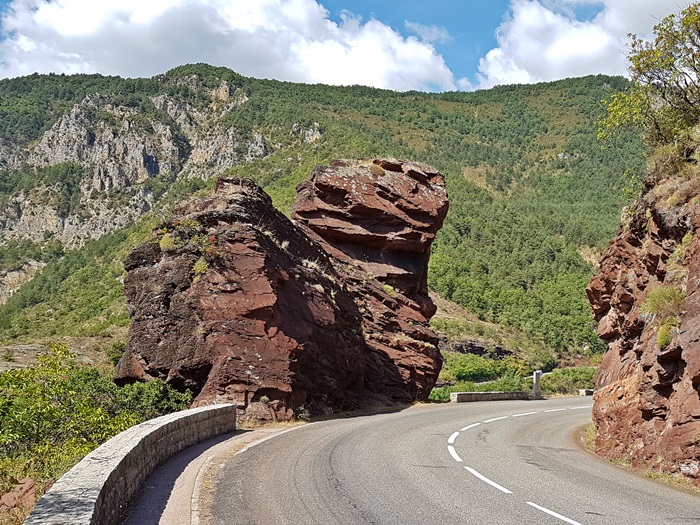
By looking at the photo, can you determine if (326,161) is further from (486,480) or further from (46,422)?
(486,480)

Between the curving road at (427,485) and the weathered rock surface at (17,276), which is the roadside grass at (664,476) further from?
the weathered rock surface at (17,276)

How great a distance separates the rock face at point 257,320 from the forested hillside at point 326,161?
2983 centimetres

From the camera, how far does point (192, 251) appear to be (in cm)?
2041

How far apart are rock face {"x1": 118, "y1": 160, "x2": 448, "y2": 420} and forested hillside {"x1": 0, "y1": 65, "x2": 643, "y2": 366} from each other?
29830 mm

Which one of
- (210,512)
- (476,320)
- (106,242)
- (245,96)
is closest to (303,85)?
(245,96)

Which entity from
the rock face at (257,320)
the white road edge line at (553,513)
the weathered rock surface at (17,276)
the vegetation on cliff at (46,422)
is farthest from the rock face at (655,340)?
the weathered rock surface at (17,276)

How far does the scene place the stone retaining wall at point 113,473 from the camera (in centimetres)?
521

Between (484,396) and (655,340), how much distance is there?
24216mm

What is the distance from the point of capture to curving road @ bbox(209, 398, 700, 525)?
7535mm

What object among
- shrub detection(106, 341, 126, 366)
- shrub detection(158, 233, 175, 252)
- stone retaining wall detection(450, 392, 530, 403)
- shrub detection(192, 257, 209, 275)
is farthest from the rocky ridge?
shrub detection(192, 257, 209, 275)

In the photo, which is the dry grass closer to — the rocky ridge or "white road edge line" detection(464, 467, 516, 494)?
"white road edge line" detection(464, 467, 516, 494)

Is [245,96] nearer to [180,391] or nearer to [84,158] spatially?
[84,158]

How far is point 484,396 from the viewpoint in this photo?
36.6 m

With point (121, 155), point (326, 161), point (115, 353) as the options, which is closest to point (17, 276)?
point (121, 155)
